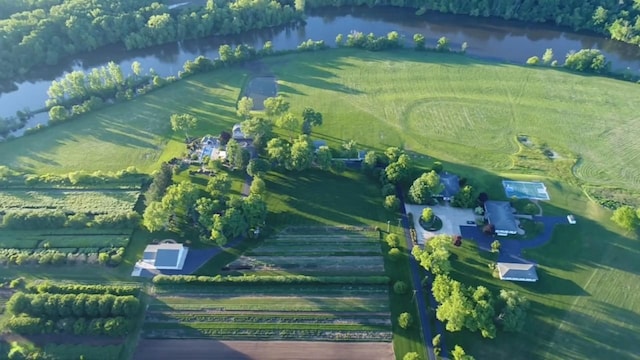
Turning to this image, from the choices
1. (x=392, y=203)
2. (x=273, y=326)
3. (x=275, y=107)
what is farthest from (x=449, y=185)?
(x=273, y=326)

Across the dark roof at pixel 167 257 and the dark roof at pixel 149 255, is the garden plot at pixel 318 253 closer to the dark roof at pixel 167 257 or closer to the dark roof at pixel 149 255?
the dark roof at pixel 167 257

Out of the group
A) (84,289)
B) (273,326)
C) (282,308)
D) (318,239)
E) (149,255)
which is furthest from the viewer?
(318,239)

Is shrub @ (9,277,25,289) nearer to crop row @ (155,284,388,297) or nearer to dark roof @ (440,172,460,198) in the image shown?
crop row @ (155,284,388,297)

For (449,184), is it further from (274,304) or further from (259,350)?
(259,350)

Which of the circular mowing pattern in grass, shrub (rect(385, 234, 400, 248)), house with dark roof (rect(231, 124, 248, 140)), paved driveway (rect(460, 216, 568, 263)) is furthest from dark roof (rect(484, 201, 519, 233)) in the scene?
house with dark roof (rect(231, 124, 248, 140))

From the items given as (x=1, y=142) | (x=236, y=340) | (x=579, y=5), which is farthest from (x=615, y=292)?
(x=1, y=142)

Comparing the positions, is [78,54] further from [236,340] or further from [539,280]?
[539,280]
